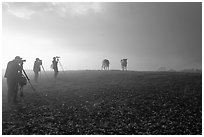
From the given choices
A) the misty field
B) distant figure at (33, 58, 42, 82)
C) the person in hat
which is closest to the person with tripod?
the person in hat

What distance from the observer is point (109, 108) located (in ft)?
77.7

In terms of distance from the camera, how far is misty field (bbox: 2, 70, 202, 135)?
1883cm

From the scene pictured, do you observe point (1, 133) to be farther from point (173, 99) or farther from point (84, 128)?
point (173, 99)

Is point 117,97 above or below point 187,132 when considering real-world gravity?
above

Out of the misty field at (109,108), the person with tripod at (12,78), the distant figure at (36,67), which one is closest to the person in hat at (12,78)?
the person with tripod at (12,78)

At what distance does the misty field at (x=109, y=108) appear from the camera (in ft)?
61.8

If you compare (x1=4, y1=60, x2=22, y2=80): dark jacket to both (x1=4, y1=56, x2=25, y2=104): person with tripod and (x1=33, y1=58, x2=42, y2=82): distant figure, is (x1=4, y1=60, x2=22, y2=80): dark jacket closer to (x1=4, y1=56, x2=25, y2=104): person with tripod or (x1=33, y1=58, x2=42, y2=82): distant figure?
(x1=4, y1=56, x2=25, y2=104): person with tripod

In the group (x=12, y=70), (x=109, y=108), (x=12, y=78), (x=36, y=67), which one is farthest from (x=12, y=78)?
(x=36, y=67)

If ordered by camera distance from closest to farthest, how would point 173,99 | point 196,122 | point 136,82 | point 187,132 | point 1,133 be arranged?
point 1,133, point 187,132, point 196,122, point 173,99, point 136,82

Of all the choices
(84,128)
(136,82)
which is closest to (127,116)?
(84,128)

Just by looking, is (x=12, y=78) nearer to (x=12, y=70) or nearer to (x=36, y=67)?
(x=12, y=70)

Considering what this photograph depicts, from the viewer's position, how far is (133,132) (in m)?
18.2

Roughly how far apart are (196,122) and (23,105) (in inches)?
616

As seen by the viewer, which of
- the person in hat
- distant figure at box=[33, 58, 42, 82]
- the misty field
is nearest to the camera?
the misty field
